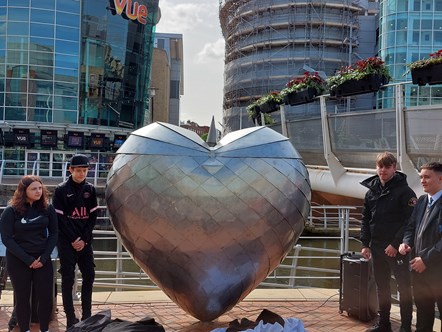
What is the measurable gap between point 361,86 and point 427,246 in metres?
8.67

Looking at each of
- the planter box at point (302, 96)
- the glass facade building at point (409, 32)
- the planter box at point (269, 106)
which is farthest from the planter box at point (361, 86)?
the glass facade building at point (409, 32)

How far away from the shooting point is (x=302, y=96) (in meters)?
16.0

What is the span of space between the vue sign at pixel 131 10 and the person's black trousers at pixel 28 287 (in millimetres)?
35660

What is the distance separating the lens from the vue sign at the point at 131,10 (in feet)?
122

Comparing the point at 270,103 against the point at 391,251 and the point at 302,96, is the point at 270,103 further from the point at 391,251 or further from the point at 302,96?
the point at 391,251

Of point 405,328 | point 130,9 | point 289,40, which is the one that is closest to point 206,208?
point 405,328

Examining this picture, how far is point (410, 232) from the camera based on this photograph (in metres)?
4.45

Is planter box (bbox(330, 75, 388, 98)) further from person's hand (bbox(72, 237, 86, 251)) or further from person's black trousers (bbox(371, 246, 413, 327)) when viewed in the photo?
person's hand (bbox(72, 237, 86, 251))

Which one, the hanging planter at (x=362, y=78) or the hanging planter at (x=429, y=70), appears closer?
the hanging planter at (x=429, y=70)

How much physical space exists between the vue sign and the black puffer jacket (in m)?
35.9

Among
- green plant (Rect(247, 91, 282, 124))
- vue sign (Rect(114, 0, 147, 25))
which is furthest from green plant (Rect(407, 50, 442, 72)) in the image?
vue sign (Rect(114, 0, 147, 25))

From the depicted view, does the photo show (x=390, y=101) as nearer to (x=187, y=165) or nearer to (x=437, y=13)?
(x=437, y=13)

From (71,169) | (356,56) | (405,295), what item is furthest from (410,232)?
(356,56)

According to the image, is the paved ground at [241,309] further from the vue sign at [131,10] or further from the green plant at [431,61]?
the vue sign at [131,10]
